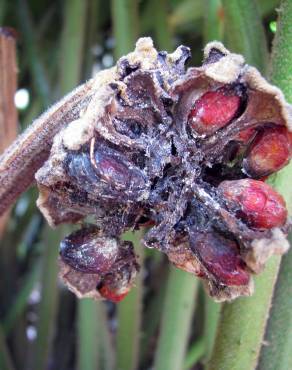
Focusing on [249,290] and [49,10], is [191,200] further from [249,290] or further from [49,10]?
[49,10]

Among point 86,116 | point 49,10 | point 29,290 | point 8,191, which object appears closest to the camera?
point 86,116

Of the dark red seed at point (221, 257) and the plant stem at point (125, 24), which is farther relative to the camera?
the plant stem at point (125, 24)

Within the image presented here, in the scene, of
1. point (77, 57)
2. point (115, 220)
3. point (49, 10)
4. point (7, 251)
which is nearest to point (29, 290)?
point (7, 251)

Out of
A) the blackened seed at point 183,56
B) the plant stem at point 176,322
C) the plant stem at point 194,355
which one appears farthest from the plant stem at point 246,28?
the plant stem at point 194,355

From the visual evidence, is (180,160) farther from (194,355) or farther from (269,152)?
(194,355)

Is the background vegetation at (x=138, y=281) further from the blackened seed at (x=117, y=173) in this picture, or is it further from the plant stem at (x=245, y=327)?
the blackened seed at (x=117, y=173)

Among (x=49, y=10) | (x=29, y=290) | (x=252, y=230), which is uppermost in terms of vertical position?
(x=252, y=230)
